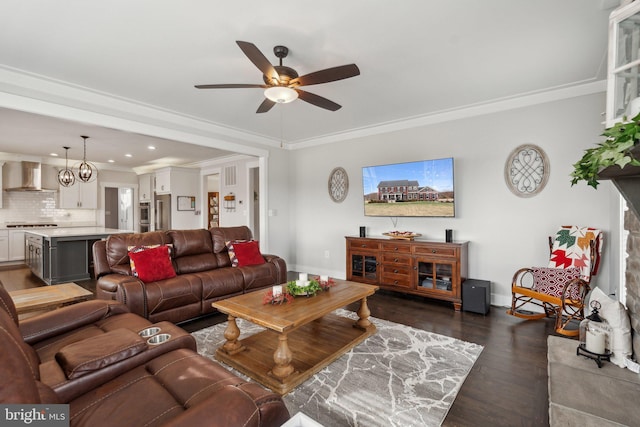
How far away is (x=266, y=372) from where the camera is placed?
2330 millimetres

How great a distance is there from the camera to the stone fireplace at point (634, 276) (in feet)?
5.96

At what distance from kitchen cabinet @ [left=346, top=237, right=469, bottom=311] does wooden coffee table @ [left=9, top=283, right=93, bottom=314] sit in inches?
131

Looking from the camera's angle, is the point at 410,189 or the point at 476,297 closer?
the point at 476,297

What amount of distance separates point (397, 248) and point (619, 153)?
10.0 ft

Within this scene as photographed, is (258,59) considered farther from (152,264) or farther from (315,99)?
(152,264)

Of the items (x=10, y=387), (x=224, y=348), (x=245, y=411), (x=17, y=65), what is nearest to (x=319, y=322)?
(x=224, y=348)

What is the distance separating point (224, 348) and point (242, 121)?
3.41 meters

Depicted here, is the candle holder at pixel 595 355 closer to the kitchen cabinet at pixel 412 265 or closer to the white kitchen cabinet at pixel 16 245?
the kitchen cabinet at pixel 412 265

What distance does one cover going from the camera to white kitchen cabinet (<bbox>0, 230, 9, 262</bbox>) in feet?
22.2

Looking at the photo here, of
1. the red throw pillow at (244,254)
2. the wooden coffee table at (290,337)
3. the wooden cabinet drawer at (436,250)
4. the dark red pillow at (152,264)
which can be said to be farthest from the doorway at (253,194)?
the wooden coffee table at (290,337)

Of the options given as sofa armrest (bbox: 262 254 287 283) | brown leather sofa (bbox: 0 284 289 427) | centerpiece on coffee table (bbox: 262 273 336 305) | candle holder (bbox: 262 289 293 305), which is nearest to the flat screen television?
sofa armrest (bbox: 262 254 287 283)

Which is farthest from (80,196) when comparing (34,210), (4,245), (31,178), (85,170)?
(85,170)

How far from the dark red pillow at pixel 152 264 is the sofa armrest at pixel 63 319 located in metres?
1.06

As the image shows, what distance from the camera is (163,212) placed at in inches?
326
